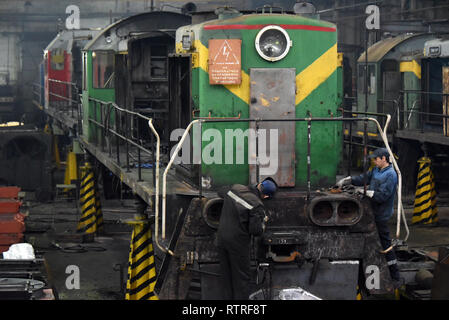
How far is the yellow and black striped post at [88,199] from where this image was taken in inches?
699

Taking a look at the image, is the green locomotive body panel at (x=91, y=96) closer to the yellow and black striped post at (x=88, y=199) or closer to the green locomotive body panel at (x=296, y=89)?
the yellow and black striped post at (x=88, y=199)

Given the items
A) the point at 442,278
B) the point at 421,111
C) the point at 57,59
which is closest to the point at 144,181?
the point at 442,278

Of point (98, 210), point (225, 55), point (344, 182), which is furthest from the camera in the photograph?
point (98, 210)

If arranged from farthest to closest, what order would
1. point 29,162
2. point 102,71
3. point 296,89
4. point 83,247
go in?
point 29,162 < point 102,71 < point 83,247 < point 296,89

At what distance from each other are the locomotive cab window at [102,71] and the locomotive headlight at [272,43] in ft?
24.2

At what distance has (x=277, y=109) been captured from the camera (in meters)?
10.2

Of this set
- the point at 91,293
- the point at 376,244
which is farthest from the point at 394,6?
the point at 376,244

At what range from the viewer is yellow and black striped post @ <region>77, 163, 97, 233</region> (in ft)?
58.2

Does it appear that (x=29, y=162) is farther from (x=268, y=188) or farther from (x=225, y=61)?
(x=268, y=188)

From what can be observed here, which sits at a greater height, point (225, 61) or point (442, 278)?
point (225, 61)

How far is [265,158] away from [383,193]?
60.4 inches

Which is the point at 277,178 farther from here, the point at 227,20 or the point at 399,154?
the point at 399,154

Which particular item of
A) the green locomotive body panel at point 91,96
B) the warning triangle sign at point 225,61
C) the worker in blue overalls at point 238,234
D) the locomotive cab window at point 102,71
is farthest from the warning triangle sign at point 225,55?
the locomotive cab window at point 102,71

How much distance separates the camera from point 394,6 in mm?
33469
